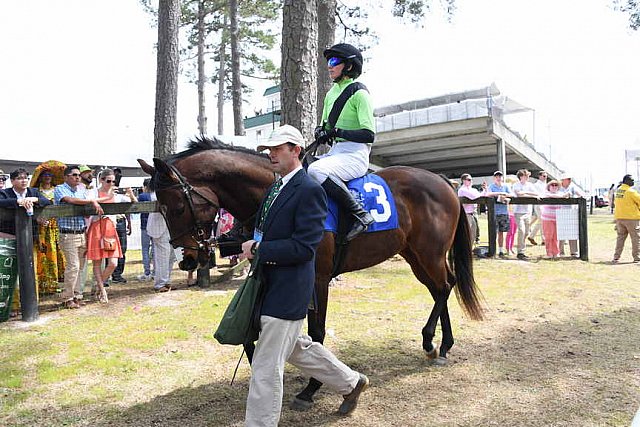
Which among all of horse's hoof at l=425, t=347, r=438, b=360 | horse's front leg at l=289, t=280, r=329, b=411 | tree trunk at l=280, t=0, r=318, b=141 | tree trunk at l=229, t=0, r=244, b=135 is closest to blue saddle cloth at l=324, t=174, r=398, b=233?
horse's front leg at l=289, t=280, r=329, b=411

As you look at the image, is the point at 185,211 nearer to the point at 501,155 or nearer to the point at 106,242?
the point at 106,242

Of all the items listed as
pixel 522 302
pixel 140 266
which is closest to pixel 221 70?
pixel 140 266

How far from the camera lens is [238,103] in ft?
69.8

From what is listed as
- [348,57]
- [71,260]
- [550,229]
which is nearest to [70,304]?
[71,260]

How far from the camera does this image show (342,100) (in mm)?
4000

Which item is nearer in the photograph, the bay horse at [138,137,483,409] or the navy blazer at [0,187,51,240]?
the bay horse at [138,137,483,409]

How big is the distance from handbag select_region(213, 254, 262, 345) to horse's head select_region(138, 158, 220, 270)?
39.9 inches

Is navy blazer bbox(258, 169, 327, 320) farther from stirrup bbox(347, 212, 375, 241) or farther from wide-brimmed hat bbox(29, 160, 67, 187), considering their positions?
wide-brimmed hat bbox(29, 160, 67, 187)

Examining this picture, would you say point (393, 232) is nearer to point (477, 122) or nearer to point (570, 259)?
point (570, 259)

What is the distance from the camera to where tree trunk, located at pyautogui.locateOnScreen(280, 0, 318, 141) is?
725 centimetres

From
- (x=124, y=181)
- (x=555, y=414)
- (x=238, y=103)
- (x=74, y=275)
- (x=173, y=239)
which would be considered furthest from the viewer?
(x=238, y=103)

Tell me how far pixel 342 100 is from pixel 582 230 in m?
9.39

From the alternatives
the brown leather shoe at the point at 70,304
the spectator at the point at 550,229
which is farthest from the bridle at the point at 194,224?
the spectator at the point at 550,229

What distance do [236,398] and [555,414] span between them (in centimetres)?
239
